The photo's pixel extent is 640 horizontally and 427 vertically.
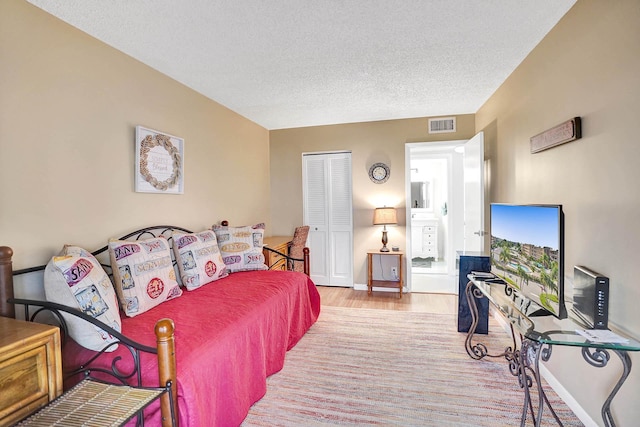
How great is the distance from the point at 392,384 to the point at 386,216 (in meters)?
2.40

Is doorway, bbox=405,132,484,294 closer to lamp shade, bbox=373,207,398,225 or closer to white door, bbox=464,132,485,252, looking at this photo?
white door, bbox=464,132,485,252

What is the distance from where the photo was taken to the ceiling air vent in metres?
4.20

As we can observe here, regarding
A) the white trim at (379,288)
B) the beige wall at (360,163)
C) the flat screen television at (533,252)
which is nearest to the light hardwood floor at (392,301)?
the white trim at (379,288)

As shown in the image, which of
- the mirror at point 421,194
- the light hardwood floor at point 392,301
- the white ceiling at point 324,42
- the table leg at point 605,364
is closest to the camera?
the table leg at point 605,364

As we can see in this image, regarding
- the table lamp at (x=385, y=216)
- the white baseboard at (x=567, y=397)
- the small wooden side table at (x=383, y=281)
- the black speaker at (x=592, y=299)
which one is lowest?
the white baseboard at (x=567, y=397)

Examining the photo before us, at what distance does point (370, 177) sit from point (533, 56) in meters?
2.44

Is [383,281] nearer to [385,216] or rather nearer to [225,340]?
[385,216]

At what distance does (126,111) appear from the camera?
92.4 inches

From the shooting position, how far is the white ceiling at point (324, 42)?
1840mm

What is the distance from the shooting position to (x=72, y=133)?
1963 mm

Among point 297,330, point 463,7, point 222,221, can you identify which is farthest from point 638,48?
point 222,221

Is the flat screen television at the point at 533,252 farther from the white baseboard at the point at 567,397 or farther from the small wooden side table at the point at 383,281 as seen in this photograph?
the small wooden side table at the point at 383,281

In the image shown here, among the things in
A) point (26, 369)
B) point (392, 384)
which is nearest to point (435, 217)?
point (392, 384)

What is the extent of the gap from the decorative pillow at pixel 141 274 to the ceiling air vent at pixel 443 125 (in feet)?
12.1
